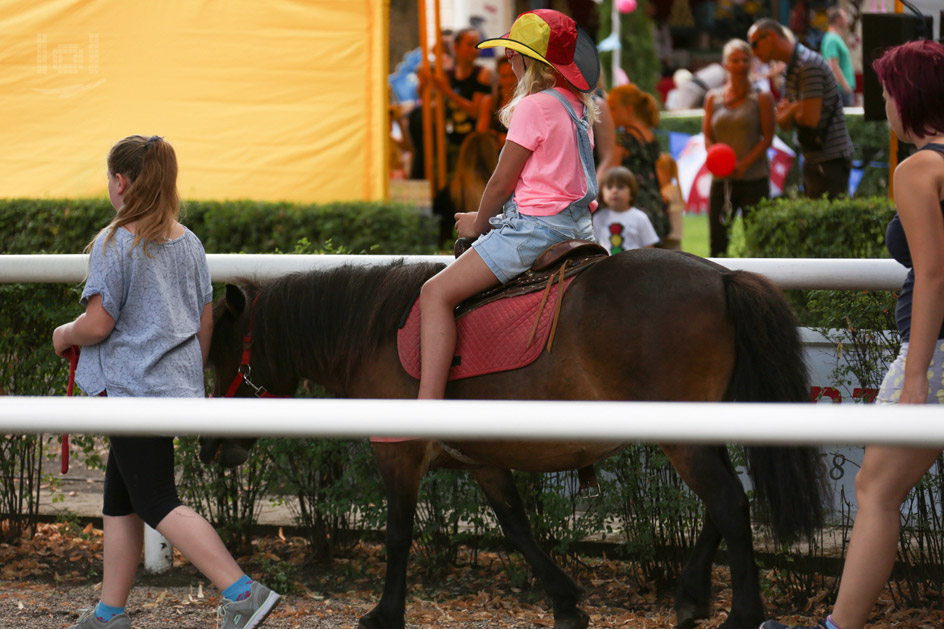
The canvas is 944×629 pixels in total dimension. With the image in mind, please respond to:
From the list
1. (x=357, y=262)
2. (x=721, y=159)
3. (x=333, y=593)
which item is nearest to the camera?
(x=357, y=262)

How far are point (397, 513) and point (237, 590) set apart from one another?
2.16ft

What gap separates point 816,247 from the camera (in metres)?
7.75

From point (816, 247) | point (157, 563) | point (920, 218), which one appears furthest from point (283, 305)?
point (816, 247)

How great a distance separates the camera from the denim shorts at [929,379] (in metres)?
3.01

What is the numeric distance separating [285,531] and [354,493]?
623mm

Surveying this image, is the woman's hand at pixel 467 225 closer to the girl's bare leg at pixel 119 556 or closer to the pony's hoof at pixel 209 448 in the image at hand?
the pony's hoof at pixel 209 448

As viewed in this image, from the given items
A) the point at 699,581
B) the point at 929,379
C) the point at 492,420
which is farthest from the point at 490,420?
the point at 699,581

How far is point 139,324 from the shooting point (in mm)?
3529

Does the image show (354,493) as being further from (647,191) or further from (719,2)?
(719,2)

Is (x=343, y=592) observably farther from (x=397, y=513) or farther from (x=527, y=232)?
(x=527, y=232)

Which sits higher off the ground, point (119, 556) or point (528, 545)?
point (119, 556)

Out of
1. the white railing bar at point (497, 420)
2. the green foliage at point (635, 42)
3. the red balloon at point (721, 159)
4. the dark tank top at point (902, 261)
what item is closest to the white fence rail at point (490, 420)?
the white railing bar at point (497, 420)

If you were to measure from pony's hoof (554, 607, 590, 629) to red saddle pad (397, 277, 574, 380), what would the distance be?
97cm

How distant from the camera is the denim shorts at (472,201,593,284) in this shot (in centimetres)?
368
